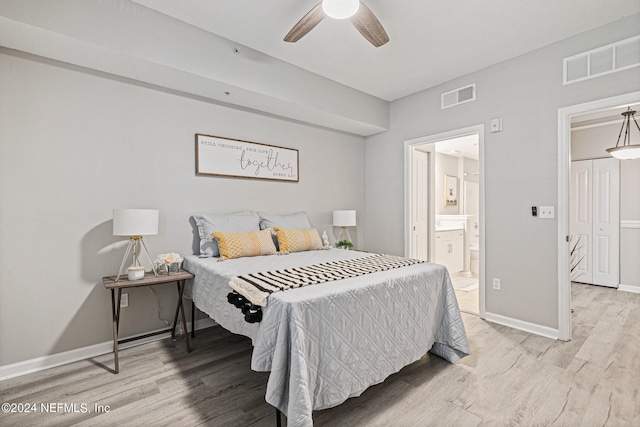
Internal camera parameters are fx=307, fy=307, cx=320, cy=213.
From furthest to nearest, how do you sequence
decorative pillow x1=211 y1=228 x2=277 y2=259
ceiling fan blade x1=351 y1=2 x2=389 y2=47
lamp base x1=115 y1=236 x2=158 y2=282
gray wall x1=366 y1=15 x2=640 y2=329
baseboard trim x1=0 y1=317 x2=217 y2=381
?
decorative pillow x1=211 y1=228 x2=277 y2=259, gray wall x1=366 y1=15 x2=640 y2=329, lamp base x1=115 y1=236 x2=158 y2=282, baseboard trim x1=0 y1=317 x2=217 y2=381, ceiling fan blade x1=351 y1=2 x2=389 y2=47

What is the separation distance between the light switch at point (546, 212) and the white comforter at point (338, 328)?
1.32 m

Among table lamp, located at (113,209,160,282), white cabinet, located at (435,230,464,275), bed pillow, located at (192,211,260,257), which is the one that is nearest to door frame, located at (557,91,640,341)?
white cabinet, located at (435,230,464,275)

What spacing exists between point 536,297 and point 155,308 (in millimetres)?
3667

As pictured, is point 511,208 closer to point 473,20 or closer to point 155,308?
point 473,20

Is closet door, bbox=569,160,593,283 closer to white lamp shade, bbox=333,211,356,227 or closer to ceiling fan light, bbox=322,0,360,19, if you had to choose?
white lamp shade, bbox=333,211,356,227

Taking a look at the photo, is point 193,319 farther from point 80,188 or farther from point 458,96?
point 458,96

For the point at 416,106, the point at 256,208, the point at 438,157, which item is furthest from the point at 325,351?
the point at 438,157

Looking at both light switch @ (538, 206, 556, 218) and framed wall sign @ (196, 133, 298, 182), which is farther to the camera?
framed wall sign @ (196, 133, 298, 182)

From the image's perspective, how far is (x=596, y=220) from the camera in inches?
185

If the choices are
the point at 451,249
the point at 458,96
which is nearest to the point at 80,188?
the point at 458,96

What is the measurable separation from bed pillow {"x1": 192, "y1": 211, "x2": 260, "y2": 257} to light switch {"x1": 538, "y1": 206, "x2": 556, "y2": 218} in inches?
112

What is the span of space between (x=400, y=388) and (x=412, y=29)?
285cm

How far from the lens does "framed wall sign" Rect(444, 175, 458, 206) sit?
6355 millimetres

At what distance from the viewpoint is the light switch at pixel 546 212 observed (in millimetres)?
2883
